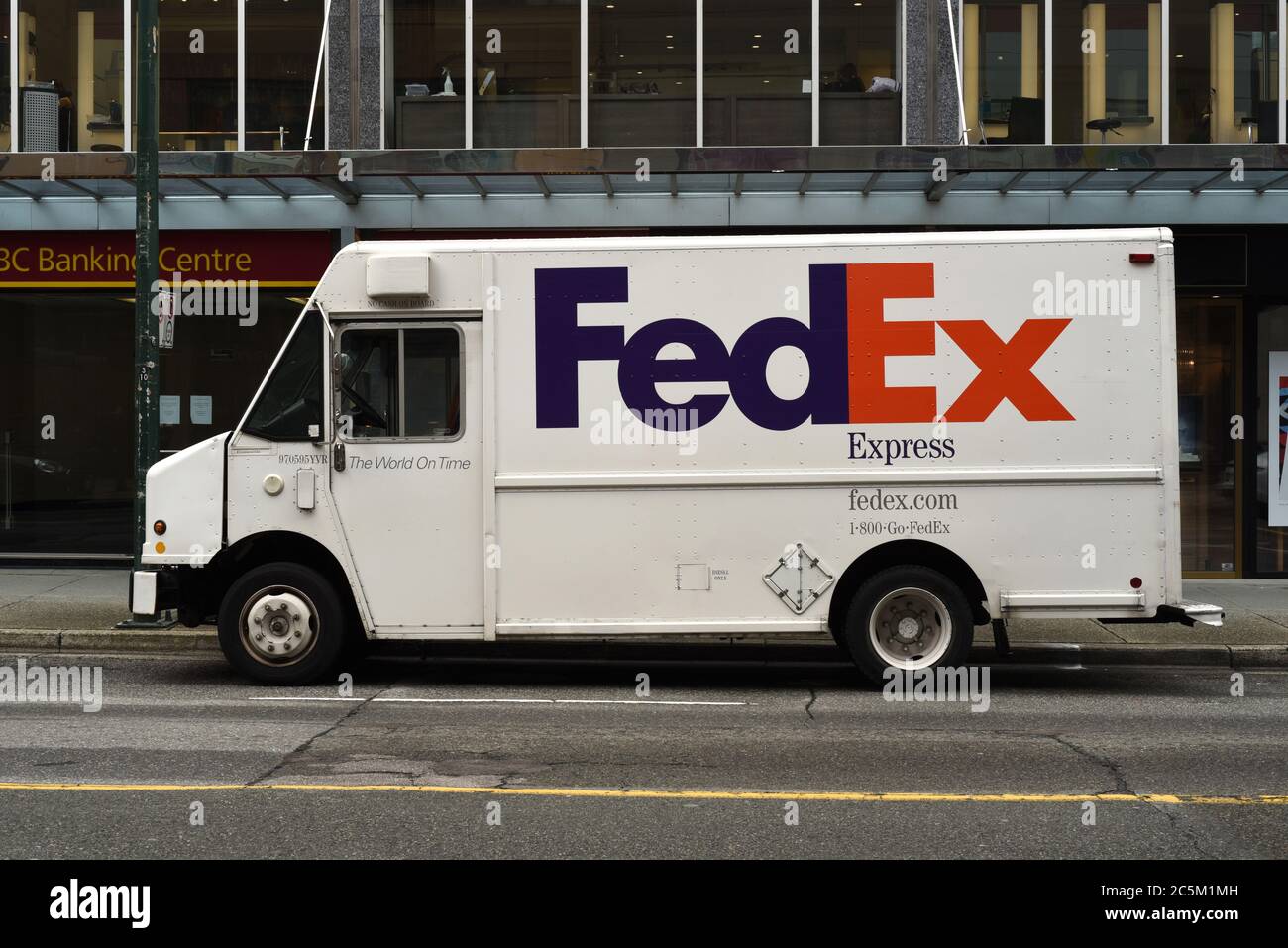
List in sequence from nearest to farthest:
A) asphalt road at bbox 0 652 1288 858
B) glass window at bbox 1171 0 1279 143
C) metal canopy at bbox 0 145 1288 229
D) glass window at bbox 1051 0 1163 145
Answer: asphalt road at bbox 0 652 1288 858
metal canopy at bbox 0 145 1288 229
glass window at bbox 1171 0 1279 143
glass window at bbox 1051 0 1163 145

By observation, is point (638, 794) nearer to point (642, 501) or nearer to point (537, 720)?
point (537, 720)

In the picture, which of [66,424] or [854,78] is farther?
[66,424]

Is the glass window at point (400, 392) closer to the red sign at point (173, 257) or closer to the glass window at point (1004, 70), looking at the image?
the red sign at point (173, 257)

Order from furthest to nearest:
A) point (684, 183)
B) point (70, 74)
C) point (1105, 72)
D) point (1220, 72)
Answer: point (70, 74)
point (1105, 72)
point (1220, 72)
point (684, 183)

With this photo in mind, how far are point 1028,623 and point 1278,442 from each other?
18.0 ft

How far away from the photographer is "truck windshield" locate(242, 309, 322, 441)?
960 cm

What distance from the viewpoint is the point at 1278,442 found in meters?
15.9

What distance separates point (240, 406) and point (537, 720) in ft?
30.3

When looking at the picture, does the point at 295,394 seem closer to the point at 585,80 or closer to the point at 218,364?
the point at 218,364

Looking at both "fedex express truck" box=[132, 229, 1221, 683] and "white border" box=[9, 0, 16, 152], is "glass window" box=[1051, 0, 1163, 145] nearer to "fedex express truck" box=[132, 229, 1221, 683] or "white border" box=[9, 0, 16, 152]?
"fedex express truck" box=[132, 229, 1221, 683]

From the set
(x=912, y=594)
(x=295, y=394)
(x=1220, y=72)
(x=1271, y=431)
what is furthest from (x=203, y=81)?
(x=1271, y=431)

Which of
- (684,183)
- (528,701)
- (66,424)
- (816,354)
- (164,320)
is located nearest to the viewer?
(528,701)

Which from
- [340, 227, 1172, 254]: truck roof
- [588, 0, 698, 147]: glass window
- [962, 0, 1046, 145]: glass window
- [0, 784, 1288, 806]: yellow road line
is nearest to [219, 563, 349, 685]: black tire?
[340, 227, 1172, 254]: truck roof
